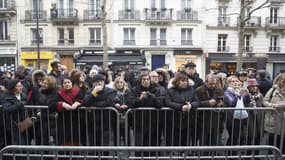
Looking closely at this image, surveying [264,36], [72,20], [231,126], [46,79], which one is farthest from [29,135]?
[264,36]

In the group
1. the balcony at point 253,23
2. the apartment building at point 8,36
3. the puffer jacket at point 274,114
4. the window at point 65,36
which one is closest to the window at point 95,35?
the window at point 65,36

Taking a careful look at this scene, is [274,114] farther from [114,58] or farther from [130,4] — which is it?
[130,4]

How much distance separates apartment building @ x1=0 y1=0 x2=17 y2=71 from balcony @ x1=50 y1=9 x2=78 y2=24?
13.0ft

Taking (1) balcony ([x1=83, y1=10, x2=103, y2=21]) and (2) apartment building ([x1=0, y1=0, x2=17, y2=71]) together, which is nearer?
(2) apartment building ([x1=0, y1=0, x2=17, y2=71])

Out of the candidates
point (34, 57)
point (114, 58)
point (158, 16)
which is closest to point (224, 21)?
point (158, 16)

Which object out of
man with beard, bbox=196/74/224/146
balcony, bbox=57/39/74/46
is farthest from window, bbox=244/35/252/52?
man with beard, bbox=196/74/224/146

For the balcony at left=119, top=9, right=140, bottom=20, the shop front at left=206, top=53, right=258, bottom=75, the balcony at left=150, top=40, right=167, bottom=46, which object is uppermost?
the balcony at left=119, top=9, right=140, bottom=20

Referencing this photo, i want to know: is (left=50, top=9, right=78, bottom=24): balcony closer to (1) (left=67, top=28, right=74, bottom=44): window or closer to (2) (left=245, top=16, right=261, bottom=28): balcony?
(1) (left=67, top=28, right=74, bottom=44): window

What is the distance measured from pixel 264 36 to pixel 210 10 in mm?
6482

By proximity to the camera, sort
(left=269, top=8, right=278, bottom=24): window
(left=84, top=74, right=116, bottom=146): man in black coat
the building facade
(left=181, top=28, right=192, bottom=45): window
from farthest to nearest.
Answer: (left=269, top=8, right=278, bottom=24): window < (left=181, top=28, right=192, bottom=45): window < the building facade < (left=84, top=74, right=116, bottom=146): man in black coat

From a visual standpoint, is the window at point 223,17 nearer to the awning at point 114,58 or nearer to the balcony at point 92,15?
the awning at point 114,58

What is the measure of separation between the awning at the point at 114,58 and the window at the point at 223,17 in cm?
958

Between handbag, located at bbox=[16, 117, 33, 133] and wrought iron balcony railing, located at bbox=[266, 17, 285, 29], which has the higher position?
wrought iron balcony railing, located at bbox=[266, 17, 285, 29]

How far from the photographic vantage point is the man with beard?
491 centimetres
